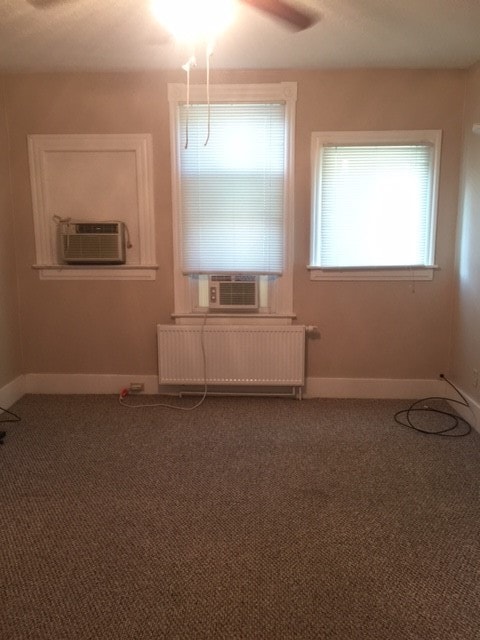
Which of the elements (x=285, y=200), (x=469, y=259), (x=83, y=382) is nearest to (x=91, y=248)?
(x=83, y=382)

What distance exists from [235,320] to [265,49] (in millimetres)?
1915

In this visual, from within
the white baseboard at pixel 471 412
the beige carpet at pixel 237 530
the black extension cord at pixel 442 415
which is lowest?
the beige carpet at pixel 237 530

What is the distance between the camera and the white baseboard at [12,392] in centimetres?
346

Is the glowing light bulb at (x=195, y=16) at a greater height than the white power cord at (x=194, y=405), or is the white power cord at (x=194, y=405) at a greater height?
the glowing light bulb at (x=195, y=16)

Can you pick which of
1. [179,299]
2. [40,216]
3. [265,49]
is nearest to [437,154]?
[265,49]

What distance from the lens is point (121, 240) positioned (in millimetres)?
3482

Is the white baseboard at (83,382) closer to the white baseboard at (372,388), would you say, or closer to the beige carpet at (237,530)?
the beige carpet at (237,530)

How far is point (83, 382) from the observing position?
378cm

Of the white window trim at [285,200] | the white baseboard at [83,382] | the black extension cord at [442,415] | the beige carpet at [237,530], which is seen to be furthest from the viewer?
the white baseboard at [83,382]

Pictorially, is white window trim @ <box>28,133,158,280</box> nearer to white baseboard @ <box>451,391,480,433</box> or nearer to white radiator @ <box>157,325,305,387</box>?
white radiator @ <box>157,325,305,387</box>

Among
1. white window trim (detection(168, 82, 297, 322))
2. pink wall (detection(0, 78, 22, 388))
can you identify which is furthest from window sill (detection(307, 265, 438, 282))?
pink wall (detection(0, 78, 22, 388))

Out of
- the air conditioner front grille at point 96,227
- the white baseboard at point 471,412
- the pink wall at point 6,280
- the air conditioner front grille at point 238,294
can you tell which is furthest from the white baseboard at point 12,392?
the white baseboard at point 471,412

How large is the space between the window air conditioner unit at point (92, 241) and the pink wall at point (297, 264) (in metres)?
0.24

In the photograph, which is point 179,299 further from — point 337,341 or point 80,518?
point 80,518
